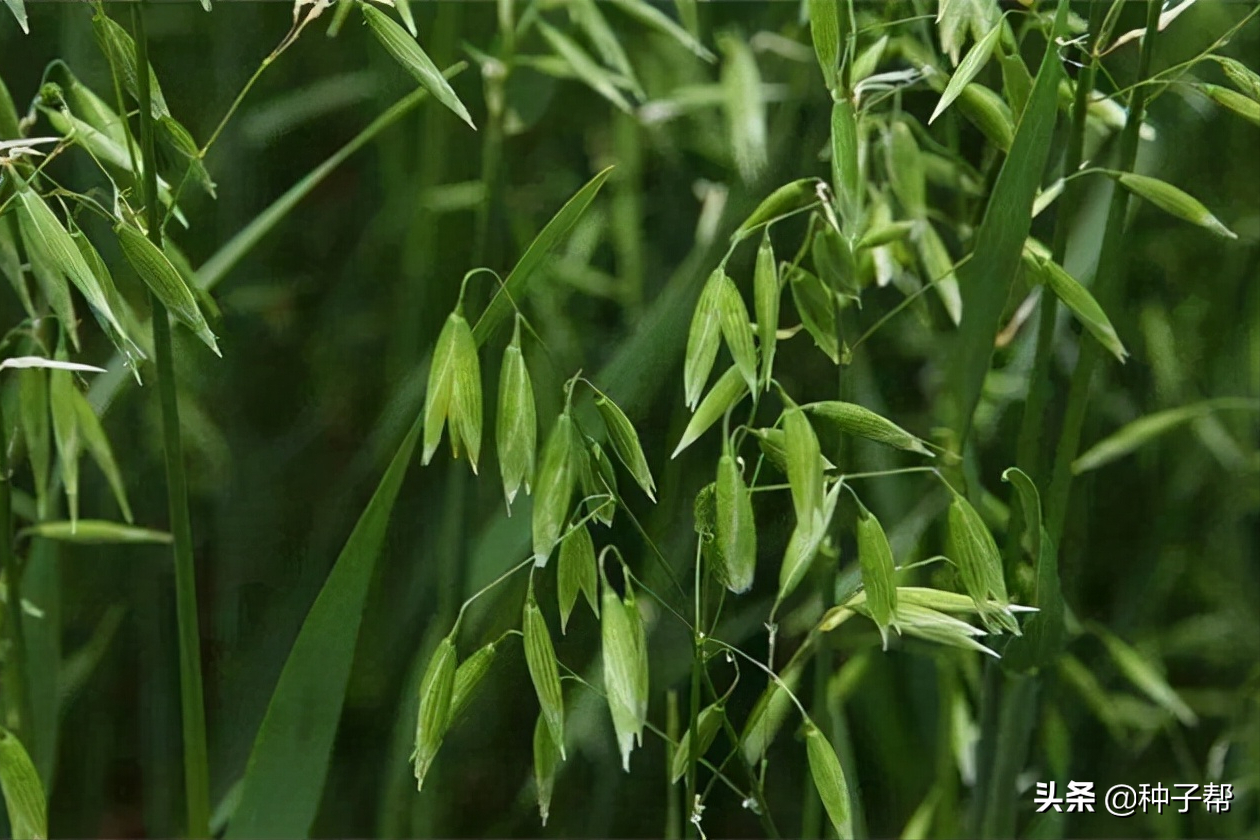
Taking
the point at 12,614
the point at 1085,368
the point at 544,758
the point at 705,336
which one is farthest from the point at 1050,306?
the point at 12,614

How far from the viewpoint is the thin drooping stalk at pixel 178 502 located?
0.40 m

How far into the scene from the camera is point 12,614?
0.46 meters

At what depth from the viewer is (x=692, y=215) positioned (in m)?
0.79

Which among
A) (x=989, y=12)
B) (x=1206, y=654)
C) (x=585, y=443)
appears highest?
(x=989, y=12)

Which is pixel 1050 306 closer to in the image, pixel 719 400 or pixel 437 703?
pixel 719 400

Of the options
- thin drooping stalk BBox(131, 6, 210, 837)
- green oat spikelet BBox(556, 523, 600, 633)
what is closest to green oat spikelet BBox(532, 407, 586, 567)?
green oat spikelet BBox(556, 523, 600, 633)

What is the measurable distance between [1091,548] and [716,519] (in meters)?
0.44

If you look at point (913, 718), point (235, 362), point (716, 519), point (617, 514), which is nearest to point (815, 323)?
point (716, 519)

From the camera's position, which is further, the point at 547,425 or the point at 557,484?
the point at 547,425

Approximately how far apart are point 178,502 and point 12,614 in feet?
0.28

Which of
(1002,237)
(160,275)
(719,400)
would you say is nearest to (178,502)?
(160,275)

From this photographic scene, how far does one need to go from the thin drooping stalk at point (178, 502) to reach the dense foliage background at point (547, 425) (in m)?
0.15

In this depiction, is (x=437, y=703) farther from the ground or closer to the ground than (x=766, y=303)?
closer to the ground

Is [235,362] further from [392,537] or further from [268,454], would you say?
[392,537]
